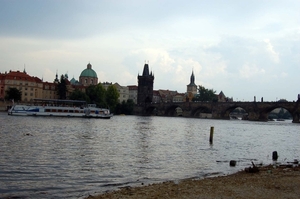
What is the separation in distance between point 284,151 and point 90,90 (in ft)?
353

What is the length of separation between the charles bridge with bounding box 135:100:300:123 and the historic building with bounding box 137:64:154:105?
5.79m

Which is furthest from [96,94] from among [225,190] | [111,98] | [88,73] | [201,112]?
[225,190]

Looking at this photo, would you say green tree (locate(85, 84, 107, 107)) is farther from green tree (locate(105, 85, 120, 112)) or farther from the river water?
the river water

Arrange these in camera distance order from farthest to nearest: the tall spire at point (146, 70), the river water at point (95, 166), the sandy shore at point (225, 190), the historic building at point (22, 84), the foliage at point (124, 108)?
the tall spire at point (146, 70), the foliage at point (124, 108), the historic building at point (22, 84), the river water at point (95, 166), the sandy shore at point (225, 190)

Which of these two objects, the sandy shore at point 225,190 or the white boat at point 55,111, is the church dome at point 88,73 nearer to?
the white boat at point 55,111

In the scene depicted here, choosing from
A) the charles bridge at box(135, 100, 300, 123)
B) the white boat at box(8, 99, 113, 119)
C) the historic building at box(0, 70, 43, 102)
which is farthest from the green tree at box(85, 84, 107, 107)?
the white boat at box(8, 99, 113, 119)

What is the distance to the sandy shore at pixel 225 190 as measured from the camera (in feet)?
45.3

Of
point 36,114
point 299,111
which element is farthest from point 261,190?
point 299,111

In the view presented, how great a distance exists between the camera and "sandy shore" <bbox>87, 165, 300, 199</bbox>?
1380cm

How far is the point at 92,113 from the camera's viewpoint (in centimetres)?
9825

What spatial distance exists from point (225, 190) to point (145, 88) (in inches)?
6331

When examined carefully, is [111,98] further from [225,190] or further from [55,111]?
[225,190]

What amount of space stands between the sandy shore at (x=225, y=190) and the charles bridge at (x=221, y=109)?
103342 millimetres

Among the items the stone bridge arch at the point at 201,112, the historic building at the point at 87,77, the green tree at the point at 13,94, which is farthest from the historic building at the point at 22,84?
the stone bridge arch at the point at 201,112
